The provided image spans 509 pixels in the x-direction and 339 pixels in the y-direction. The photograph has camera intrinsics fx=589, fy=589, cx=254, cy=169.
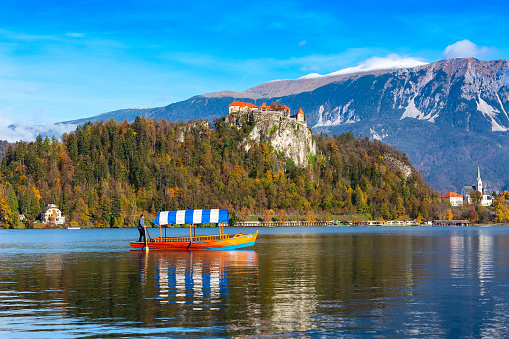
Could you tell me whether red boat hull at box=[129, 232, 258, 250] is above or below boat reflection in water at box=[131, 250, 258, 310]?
above

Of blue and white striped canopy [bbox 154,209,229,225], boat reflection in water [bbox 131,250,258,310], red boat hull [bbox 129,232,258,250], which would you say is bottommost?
boat reflection in water [bbox 131,250,258,310]

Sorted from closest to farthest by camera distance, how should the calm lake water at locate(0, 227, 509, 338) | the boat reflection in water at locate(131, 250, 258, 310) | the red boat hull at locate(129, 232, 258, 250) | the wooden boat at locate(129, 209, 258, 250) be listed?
the calm lake water at locate(0, 227, 509, 338) → the boat reflection in water at locate(131, 250, 258, 310) → the wooden boat at locate(129, 209, 258, 250) → the red boat hull at locate(129, 232, 258, 250)

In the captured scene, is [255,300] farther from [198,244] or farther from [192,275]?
[198,244]

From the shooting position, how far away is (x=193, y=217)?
290 ft

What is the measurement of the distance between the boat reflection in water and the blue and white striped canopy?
4.89m

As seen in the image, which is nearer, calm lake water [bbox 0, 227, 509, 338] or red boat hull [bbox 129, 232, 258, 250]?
calm lake water [bbox 0, 227, 509, 338]

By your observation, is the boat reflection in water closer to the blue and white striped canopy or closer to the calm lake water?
the calm lake water

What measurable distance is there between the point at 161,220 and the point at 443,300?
2202 inches

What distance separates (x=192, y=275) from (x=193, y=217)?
32.8 m

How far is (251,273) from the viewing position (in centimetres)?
5766

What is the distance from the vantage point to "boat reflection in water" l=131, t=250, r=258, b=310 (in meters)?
41.2

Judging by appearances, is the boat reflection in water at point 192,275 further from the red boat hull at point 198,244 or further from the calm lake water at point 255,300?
the red boat hull at point 198,244

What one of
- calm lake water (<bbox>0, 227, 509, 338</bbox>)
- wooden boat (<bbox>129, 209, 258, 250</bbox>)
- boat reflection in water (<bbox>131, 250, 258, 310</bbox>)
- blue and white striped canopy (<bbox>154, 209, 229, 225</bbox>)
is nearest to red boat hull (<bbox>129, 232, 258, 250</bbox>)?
wooden boat (<bbox>129, 209, 258, 250</bbox>)

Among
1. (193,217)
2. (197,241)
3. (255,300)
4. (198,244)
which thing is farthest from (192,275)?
(197,241)
